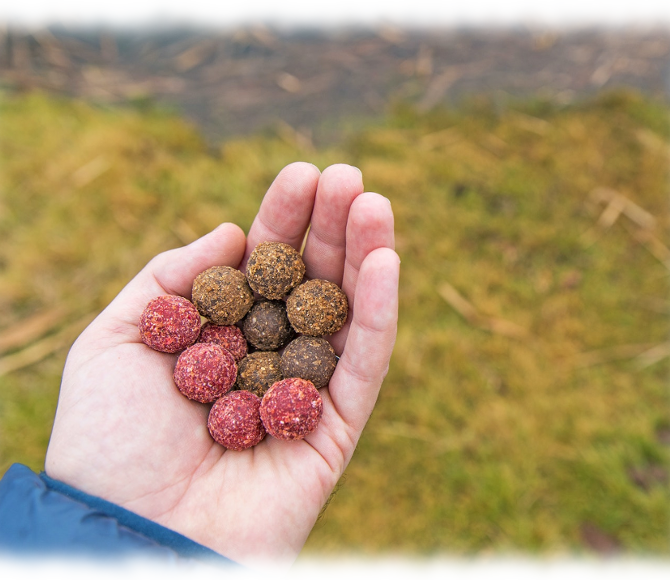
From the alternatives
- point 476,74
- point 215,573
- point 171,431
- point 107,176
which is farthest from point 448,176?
point 215,573

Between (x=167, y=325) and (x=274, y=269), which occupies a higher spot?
(x=274, y=269)

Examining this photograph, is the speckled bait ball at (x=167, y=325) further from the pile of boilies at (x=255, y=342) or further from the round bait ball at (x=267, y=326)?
the round bait ball at (x=267, y=326)

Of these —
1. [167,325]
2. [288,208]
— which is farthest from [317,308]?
[167,325]

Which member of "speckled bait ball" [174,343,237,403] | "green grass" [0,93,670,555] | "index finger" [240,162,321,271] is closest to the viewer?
"speckled bait ball" [174,343,237,403]

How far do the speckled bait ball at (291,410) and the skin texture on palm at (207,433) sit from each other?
133 mm

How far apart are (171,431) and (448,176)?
2680mm

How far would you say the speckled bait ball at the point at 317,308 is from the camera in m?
2.34

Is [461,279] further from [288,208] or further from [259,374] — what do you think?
[259,374]

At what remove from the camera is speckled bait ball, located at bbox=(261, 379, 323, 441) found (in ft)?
6.89

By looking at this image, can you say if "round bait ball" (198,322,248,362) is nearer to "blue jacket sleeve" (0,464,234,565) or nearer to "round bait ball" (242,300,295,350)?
"round bait ball" (242,300,295,350)

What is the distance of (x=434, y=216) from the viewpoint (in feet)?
12.3

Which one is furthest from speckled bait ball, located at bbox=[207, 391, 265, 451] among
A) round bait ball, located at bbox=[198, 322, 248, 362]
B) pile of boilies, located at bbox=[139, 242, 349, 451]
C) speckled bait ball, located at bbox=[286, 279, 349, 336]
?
speckled bait ball, located at bbox=[286, 279, 349, 336]

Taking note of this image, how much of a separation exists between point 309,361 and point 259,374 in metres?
0.24

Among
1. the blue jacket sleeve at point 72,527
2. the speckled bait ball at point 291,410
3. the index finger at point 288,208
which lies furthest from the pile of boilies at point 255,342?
the blue jacket sleeve at point 72,527
